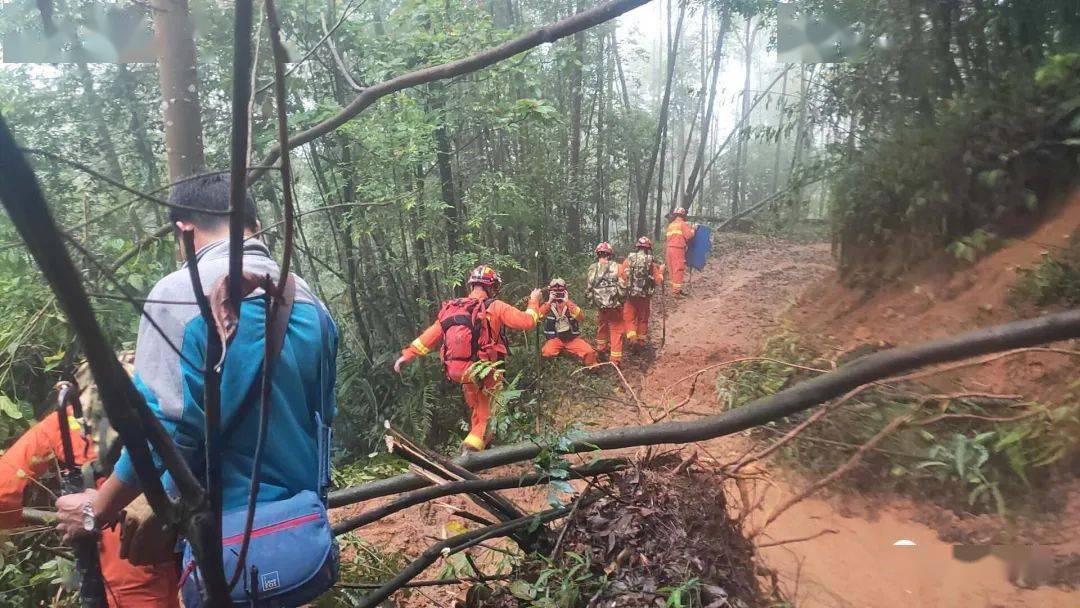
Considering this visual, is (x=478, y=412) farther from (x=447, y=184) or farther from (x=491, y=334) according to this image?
(x=447, y=184)

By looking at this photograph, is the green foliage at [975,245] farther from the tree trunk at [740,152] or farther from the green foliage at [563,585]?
the tree trunk at [740,152]

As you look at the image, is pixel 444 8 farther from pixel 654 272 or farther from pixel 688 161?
pixel 688 161

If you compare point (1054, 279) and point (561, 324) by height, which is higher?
point (1054, 279)

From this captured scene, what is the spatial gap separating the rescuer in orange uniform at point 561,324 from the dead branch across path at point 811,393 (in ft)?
17.0

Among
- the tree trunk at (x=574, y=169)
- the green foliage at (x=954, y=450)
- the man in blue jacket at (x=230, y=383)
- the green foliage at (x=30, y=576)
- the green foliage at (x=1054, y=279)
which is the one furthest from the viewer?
the tree trunk at (x=574, y=169)

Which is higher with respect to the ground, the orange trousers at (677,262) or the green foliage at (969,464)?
the orange trousers at (677,262)

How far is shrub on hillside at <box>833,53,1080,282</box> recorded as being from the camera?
5.74m

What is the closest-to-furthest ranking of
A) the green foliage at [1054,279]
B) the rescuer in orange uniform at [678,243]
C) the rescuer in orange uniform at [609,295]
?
the green foliage at [1054,279] → the rescuer in orange uniform at [609,295] → the rescuer in orange uniform at [678,243]

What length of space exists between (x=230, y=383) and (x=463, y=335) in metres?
5.35

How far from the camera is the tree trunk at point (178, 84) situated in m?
3.42

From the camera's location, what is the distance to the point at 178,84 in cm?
351

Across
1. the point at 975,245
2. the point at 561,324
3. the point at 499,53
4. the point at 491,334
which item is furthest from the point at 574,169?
the point at 499,53

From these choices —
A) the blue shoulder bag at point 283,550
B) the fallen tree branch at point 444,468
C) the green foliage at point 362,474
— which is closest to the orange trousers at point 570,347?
the green foliage at point 362,474

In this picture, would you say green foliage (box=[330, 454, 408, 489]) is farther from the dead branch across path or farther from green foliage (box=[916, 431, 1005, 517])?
green foliage (box=[916, 431, 1005, 517])
